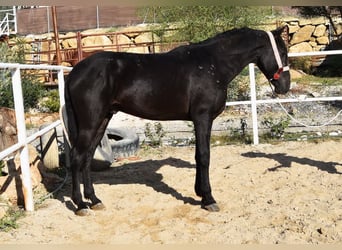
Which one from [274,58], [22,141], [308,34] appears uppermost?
[274,58]

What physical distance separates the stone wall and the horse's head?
14.7 m

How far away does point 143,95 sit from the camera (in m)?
4.30

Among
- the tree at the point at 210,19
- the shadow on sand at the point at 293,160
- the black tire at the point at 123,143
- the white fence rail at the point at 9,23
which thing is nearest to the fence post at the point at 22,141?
the black tire at the point at 123,143

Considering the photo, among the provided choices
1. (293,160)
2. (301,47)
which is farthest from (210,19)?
(293,160)

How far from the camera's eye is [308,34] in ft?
61.5

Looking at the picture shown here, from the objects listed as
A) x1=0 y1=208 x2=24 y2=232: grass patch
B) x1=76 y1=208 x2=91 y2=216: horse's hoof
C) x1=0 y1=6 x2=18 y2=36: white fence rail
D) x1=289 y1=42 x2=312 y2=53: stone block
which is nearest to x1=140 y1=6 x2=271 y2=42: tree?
x1=289 y1=42 x2=312 y2=53: stone block

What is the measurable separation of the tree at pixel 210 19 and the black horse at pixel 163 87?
8574mm

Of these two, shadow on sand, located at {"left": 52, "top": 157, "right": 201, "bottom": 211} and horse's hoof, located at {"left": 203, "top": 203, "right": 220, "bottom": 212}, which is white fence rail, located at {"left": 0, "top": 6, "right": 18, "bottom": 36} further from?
horse's hoof, located at {"left": 203, "top": 203, "right": 220, "bottom": 212}

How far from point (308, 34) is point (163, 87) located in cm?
1610

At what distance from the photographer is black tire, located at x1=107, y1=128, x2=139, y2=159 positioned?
655 cm

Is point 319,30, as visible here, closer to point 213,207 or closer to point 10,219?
point 213,207

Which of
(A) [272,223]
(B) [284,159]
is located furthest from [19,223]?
(B) [284,159]

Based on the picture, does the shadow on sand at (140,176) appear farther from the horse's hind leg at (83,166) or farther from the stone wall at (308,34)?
the stone wall at (308,34)

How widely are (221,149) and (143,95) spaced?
8.78 ft
